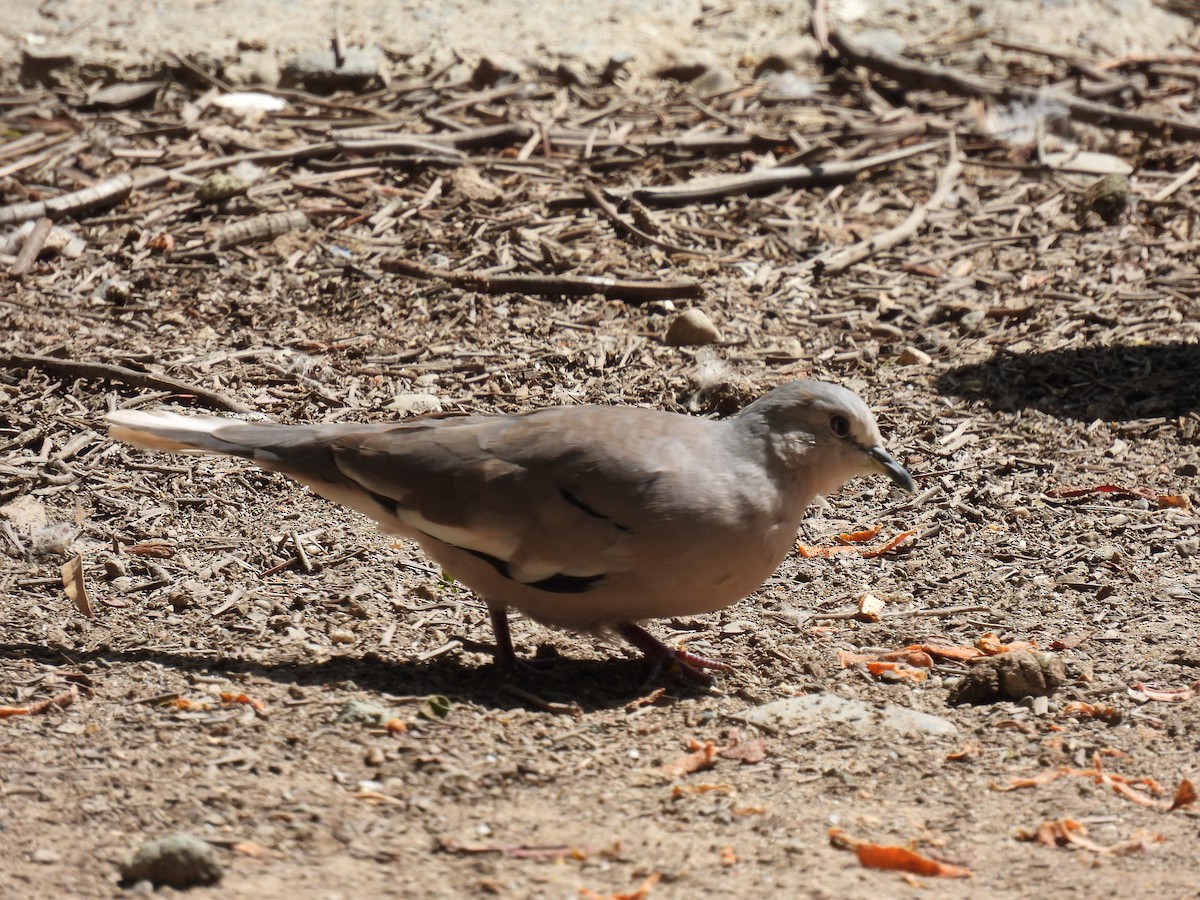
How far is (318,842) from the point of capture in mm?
3303

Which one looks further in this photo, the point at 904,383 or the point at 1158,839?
the point at 904,383

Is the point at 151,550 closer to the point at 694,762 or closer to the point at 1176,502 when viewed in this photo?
the point at 694,762

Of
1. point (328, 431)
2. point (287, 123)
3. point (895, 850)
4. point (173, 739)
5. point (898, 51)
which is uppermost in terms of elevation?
point (898, 51)

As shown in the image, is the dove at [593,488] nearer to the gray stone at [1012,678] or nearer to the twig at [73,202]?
the gray stone at [1012,678]

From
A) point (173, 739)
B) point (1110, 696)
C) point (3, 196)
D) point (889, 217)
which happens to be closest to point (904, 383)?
point (889, 217)

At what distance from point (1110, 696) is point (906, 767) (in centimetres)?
85

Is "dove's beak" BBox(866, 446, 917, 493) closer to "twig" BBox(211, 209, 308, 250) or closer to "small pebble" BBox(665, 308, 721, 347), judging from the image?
"small pebble" BBox(665, 308, 721, 347)

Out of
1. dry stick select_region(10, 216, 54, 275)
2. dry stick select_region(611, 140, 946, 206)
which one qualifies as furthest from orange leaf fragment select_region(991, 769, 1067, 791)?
dry stick select_region(10, 216, 54, 275)

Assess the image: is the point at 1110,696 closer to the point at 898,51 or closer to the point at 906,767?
the point at 906,767

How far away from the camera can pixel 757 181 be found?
8.12m

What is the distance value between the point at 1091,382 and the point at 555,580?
10.6 feet

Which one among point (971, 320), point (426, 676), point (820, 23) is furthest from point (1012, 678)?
point (820, 23)

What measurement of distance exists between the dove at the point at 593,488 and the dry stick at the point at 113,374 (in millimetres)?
1219

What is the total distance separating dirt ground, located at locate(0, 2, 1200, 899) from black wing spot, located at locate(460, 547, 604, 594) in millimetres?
319
